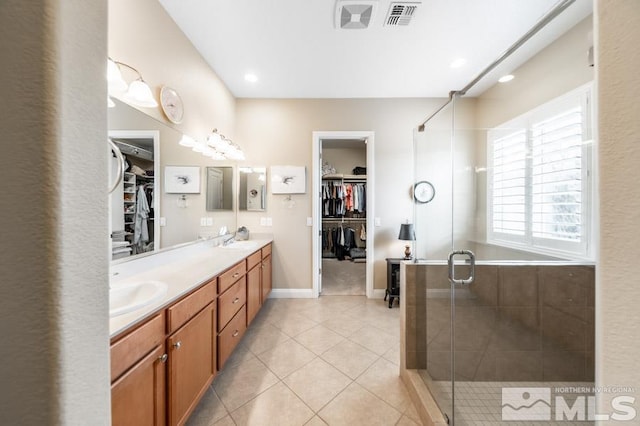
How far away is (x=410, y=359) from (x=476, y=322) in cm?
57

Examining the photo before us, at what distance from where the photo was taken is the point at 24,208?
40cm

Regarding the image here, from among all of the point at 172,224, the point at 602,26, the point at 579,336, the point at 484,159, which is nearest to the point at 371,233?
the point at 484,159

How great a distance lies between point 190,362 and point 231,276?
2.08ft

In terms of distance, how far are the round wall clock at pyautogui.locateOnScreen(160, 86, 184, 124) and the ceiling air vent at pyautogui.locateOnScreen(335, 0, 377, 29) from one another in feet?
4.91

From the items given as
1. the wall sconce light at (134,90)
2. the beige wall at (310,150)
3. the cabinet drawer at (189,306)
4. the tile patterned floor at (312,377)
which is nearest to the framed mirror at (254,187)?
the beige wall at (310,150)

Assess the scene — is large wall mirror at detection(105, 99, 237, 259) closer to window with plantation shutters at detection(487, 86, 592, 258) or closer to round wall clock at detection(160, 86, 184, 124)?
round wall clock at detection(160, 86, 184, 124)

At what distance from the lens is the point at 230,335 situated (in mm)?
1742

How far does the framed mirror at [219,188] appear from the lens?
262 centimetres

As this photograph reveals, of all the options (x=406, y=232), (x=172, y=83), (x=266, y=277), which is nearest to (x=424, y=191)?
(x=406, y=232)

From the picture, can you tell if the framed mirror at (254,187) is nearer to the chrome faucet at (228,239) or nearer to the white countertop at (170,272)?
the chrome faucet at (228,239)

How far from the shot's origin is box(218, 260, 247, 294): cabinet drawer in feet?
5.32

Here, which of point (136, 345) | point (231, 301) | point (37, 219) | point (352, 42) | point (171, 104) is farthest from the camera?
point (352, 42)

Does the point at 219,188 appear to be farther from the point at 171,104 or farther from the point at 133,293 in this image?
the point at 133,293

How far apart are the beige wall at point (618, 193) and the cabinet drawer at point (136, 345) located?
1.36m
